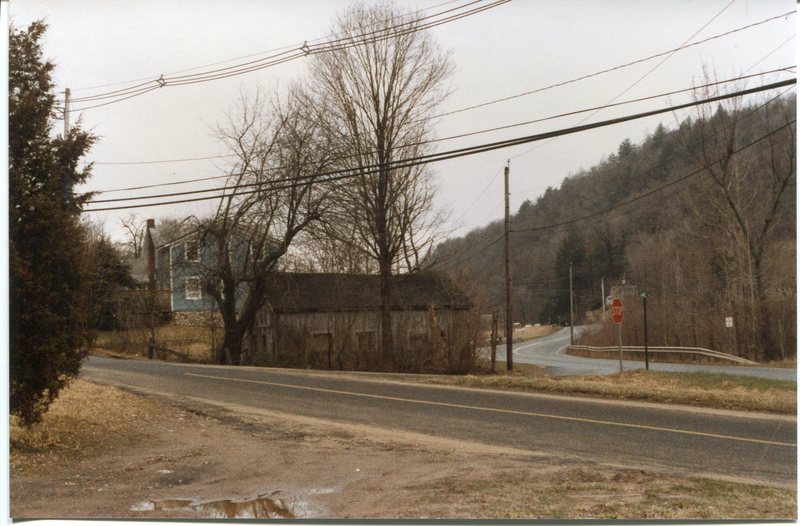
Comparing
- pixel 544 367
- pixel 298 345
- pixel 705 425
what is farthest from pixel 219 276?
pixel 705 425

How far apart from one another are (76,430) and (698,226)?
104ft

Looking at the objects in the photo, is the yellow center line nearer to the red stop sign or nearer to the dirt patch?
the dirt patch

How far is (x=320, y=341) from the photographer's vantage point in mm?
32688

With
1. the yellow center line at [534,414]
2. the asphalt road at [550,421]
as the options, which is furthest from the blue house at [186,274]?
the yellow center line at [534,414]

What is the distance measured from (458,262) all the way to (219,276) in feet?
36.9

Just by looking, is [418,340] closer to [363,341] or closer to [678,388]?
[363,341]

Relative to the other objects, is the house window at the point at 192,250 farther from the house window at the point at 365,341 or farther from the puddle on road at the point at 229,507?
the puddle on road at the point at 229,507

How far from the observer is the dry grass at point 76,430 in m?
9.26

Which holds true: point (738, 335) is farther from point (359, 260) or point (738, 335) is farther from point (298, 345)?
point (298, 345)

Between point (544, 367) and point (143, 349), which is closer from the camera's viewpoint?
point (544, 367)

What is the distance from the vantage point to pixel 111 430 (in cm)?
1104

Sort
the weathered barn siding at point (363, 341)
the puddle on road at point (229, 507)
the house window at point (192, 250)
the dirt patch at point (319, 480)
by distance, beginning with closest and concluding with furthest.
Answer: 1. the dirt patch at point (319, 480)
2. the puddle on road at point (229, 507)
3. the weathered barn siding at point (363, 341)
4. the house window at point (192, 250)

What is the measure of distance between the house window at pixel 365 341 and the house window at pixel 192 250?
928cm

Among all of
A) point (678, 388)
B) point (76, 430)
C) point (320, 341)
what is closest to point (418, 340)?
point (320, 341)
